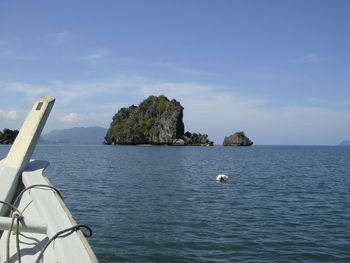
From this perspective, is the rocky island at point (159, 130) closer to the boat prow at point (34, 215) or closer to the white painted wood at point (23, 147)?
the white painted wood at point (23, 147)

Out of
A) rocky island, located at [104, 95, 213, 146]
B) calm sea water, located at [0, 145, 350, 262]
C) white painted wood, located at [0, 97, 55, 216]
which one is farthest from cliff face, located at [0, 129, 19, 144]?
white painted wood, located at [0, 97, 55, 216]

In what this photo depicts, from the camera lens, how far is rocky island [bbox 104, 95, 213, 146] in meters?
173

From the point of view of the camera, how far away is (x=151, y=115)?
196 metres

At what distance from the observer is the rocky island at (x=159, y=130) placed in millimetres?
172875

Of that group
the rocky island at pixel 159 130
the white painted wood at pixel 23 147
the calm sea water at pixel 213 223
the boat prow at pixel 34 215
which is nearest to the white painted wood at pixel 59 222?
the boat prow at pixel 34 215

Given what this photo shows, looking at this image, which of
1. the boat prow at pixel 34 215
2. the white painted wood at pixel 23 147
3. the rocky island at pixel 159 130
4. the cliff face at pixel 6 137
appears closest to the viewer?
the boat prow at pixel 34 215

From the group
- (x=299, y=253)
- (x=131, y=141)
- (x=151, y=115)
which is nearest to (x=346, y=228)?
(x=299, y=253)

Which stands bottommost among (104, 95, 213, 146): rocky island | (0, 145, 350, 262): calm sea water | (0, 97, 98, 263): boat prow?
(0, 145, 350, 262): calm sea water

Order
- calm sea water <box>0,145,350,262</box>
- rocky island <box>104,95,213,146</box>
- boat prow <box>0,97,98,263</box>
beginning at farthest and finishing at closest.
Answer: rocky island <box>104,95,213,146</box>, calm sea water <box>0,145,350,262</box>, boat prow <box>0,97,98,263</box>

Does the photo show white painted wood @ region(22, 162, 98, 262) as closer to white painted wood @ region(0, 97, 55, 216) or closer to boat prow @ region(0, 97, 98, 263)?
boat prow @ region(0, 97, 98, 263)

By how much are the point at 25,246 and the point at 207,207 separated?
12325 mm

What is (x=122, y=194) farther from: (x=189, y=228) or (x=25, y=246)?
(x=25, y=246)

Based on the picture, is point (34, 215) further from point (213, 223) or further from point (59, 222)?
point (213, 223)

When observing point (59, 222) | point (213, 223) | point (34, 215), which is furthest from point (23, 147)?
point (213, 223)
